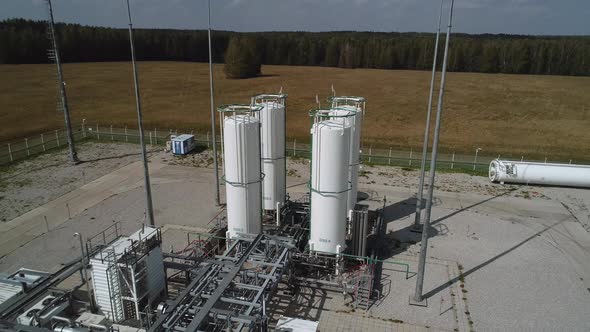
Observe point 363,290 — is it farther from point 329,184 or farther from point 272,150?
point 272,150

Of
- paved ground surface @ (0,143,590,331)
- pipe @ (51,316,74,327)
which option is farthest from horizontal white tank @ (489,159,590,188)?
pipe @ (51,316,74,327)

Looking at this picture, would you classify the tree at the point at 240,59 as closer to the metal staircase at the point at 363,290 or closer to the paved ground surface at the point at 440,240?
the paved ground surface at the point at 440,240

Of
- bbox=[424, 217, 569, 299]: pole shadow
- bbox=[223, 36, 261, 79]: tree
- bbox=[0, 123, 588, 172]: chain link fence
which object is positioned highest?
bbox=[223, 36, 261, 79]: tree

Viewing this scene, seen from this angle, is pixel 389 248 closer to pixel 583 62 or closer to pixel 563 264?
pixel 563 264

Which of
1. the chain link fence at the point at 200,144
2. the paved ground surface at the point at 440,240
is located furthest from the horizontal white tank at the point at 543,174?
the chain link fence at the point at 200,144

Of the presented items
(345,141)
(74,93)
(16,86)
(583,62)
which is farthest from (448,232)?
(583,62)

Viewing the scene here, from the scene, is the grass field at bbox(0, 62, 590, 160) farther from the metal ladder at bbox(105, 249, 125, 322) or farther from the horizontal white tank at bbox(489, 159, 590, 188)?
the metal ladder at bbox(105, 249, 125, 322)

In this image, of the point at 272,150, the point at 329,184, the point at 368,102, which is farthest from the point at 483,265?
the point at 368,102
